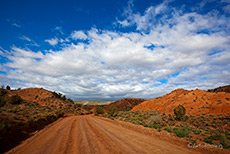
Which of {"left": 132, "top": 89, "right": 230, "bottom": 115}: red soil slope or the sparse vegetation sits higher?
{"left": 132, "top": 89, "right": 230, "bottom": 115}: red soil slope

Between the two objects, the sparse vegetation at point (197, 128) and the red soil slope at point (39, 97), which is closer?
the sparse vegetation at point (197, 128)

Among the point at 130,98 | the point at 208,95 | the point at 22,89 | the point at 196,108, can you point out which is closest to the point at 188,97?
the point at 208,95

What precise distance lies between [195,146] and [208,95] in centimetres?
4184

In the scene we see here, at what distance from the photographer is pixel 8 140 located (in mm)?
9086

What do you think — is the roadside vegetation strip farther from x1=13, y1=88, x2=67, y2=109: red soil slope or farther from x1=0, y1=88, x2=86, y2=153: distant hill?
x1=13, y1=88, x2=67, y2=109: red soil slope

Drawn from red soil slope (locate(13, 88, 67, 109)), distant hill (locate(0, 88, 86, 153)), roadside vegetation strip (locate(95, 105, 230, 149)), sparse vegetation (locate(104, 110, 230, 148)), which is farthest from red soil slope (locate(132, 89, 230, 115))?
red soil slope (locate(13, 88, 67, 109))

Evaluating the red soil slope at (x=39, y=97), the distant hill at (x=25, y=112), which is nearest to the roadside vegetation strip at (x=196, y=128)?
the distant hill at (x=25, y=112)

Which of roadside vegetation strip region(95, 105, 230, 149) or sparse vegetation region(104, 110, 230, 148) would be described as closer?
roadside vegetation strip region(95, 105, 230, 149)

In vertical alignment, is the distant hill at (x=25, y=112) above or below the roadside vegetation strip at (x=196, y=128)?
above

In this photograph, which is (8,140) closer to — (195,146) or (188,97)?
(195,146)

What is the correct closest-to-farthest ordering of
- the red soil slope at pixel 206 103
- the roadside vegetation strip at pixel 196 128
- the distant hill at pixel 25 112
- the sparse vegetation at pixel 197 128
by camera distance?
the roadside vegetation strip at pixel 196 128 → the sparse vegetation at pixel 197 128 → the distant hill at pixel 25 112 → the red soil slope at pixel 206 103

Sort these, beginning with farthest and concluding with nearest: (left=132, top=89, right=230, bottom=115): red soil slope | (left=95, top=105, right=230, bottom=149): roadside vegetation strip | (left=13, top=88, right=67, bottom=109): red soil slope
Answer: (left=13, top=88, right=67, bottom=109): red soil slope < (left=132, top=89, right=230, bottom=115): red soil slope < (left=95, top=105, right=230, bottom=149): roadside vegetation strip

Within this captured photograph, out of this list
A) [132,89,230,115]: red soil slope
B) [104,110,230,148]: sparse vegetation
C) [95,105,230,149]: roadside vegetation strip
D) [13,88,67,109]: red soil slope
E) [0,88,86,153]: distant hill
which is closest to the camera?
[95,105,230,149]: roadside vegetation strip

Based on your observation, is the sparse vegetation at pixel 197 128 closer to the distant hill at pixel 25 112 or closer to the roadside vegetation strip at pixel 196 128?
the roadside vegetation strip at pixel 196 128
